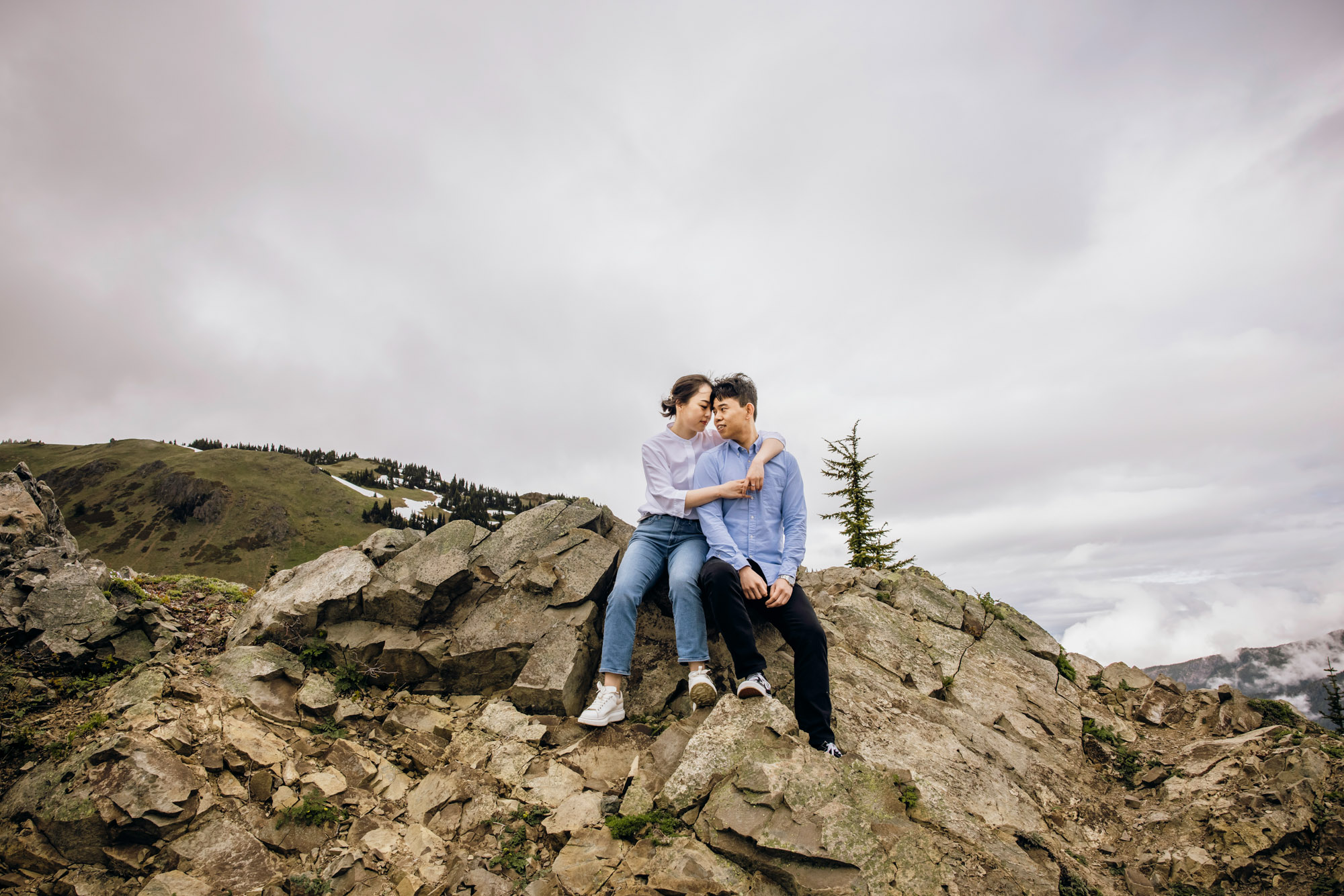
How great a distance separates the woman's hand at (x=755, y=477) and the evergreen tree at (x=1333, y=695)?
33.9 feet

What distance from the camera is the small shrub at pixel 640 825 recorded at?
5.30m

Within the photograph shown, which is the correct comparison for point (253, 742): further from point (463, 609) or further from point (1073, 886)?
point (1073, 886)

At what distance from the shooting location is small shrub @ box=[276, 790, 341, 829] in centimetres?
558

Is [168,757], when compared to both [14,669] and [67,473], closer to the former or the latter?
[14,669]

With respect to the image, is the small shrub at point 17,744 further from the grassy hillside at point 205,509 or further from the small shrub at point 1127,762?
the grassy hillside at point 205,509

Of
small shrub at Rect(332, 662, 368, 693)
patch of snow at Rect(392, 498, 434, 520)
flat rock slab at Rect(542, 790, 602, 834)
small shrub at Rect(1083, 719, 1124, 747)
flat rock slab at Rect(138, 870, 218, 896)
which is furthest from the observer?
patch of snow at Rect(392, 498, 434, 520)

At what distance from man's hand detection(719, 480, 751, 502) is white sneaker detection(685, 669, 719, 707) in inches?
94.4

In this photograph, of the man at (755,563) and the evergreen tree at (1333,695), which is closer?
the man at (755,563)

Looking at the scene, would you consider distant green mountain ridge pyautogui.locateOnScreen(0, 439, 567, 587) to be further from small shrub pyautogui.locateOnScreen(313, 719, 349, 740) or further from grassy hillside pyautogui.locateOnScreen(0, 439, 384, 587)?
small shrub pyautogui.locateOnScreen(313, 719, 349, 740)

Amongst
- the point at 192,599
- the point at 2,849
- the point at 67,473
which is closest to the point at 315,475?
the point at 67,473

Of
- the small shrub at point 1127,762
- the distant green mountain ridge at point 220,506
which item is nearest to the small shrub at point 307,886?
the small shrub at point 1127,762

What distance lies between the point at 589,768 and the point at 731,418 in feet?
16.6

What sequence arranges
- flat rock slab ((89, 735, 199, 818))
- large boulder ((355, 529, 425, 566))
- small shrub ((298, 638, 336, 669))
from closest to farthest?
flat rock slab ((89, 735, 199, 818))
small shrub ((298, 638, 336, 669))
large boulder ((355, 529, 425, 566))

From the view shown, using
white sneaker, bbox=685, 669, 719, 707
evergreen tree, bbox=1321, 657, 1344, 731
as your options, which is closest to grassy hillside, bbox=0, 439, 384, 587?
white sneaker, bbox=685, 669, 719, 707
